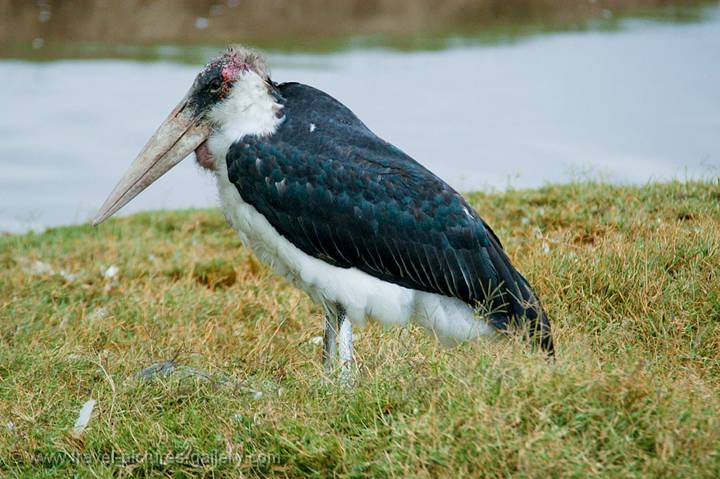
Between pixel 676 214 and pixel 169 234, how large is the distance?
2.99 metres

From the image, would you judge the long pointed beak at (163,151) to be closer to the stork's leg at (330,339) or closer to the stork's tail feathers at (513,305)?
the stork's leg at (330,339)

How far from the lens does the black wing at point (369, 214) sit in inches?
139

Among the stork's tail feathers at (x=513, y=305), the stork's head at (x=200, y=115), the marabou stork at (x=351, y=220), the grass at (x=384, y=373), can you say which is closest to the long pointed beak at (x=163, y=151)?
the stork's head at (x=200, y=115)

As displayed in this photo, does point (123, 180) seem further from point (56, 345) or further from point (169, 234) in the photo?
point (169, 234)

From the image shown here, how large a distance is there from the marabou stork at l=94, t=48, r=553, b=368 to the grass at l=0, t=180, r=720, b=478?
18 cm

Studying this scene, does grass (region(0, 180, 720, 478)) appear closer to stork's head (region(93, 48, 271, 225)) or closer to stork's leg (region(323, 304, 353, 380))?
stork's leg (region(323, 304, 353, 380))

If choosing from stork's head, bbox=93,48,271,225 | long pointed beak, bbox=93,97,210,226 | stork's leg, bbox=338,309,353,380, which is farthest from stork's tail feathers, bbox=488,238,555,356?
long pointed beak, bbox=93,97,210,226

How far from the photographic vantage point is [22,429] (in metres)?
3.29

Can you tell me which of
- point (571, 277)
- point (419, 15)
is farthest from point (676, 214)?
point (419, 15)

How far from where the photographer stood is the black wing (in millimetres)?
3535

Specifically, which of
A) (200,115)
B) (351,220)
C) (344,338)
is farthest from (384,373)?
(200,115)

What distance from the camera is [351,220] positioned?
3.55 metres

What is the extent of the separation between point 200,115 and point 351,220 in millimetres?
701

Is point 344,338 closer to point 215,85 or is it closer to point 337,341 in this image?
point 337,341
